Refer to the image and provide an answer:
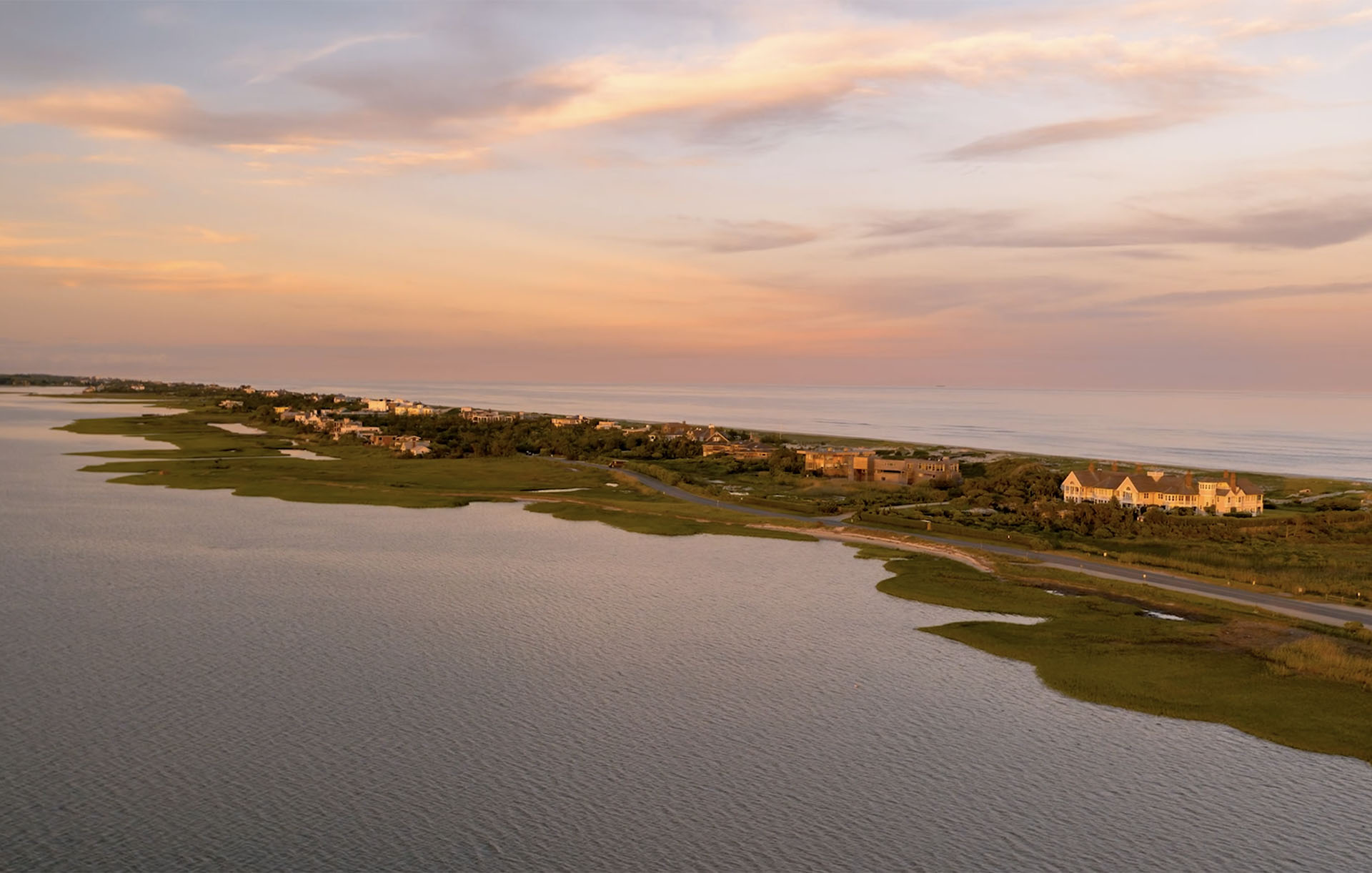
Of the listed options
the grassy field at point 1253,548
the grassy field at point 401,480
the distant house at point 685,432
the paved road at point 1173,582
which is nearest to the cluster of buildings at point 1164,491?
the grassy field at point 1253,548

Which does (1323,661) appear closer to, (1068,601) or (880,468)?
(1068,601)

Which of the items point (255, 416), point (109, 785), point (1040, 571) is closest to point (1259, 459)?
point (1040, 571)

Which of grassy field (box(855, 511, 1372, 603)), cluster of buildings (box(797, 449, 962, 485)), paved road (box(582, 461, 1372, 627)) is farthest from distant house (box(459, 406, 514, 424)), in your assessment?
grassy field (box(855, 511, 1372, 603))

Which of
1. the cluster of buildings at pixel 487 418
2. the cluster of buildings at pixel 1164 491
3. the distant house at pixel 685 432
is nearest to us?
the cluster of buildings at pixel 1164 491

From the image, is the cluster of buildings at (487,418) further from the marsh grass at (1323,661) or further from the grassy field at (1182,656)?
the marsh grass at (1323,661)

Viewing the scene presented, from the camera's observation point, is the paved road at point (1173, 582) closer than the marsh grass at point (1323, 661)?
No

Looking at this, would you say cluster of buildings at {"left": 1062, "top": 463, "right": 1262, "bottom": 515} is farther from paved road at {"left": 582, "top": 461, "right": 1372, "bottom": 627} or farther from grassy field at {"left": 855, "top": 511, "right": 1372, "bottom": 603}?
paved road at {"left": 582, "top": 461, "right": 1372, "bottom": 627}

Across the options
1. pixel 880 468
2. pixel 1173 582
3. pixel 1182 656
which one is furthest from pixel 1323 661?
pixel 880 468
